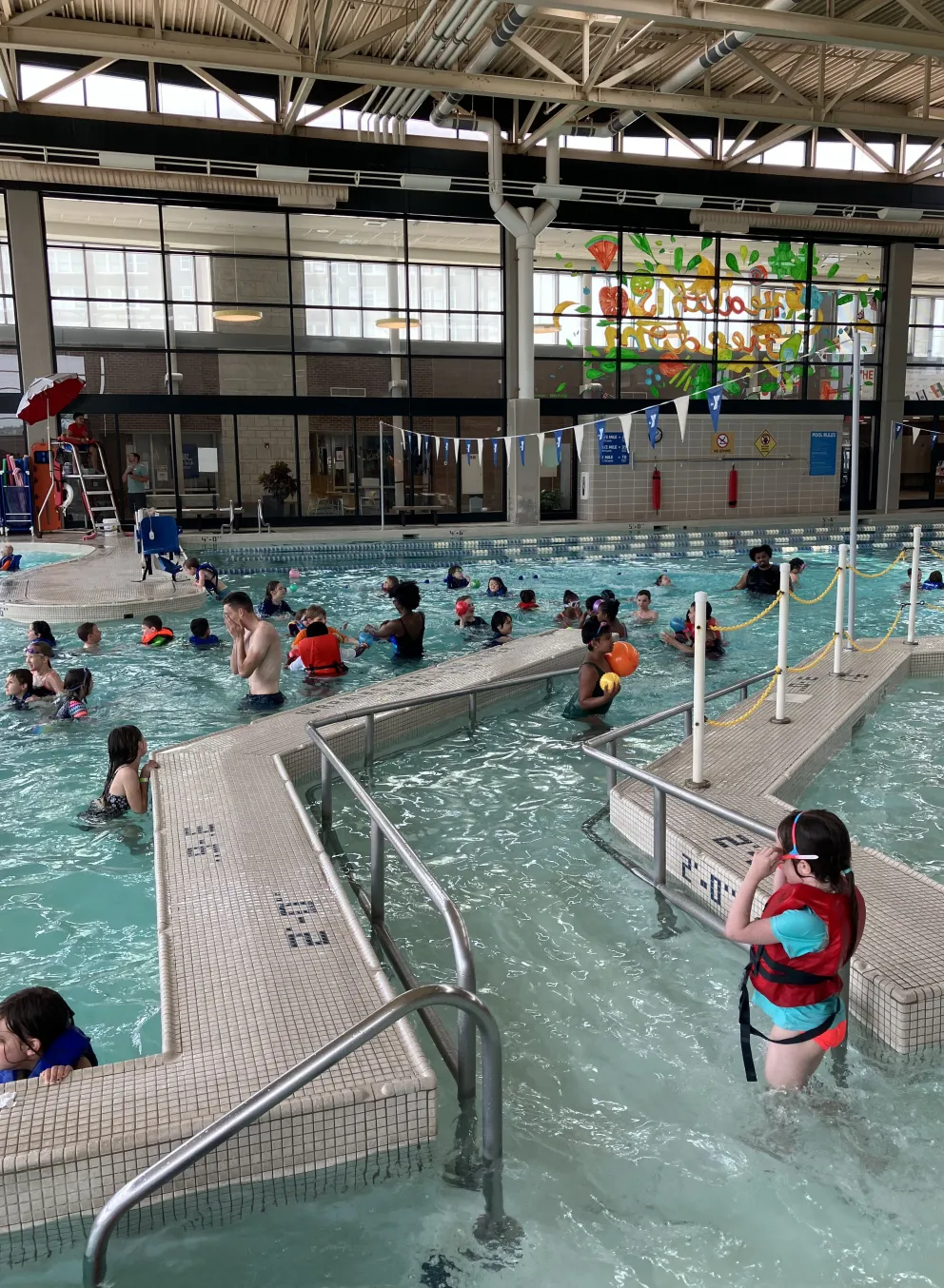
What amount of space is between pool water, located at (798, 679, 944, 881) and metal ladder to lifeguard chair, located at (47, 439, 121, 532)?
14095mm

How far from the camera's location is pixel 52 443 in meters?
17.4

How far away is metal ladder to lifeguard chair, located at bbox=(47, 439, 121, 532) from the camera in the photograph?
17875 mm

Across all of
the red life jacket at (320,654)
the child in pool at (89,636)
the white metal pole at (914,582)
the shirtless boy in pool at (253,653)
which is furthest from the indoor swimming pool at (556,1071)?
the child in pool at (89,636)

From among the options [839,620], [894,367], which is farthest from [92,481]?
[894,367]

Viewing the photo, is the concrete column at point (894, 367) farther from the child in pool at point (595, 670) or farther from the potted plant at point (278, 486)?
the child in pool at point (595, 670)

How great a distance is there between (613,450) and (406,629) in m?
13.6

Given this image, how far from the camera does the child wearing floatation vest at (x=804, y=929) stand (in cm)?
282

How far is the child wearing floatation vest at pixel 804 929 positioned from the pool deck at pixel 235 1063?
106cm

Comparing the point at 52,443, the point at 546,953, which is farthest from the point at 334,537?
the point at 546,953

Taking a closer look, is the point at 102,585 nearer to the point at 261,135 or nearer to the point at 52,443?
the point at 52,443

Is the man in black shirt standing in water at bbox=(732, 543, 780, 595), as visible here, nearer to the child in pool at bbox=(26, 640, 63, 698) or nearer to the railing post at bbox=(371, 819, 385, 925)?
the child in pool at bbox=(26, 640, 63, 698)

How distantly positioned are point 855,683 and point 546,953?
15.2 feet

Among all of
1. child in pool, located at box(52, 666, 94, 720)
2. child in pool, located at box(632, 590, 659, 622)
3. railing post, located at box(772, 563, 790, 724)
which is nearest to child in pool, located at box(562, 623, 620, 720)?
railing post, located at box(772, 563, 790, 724)

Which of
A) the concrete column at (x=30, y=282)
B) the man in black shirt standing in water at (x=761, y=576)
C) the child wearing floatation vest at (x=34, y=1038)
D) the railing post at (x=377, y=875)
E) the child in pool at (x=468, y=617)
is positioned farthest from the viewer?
the concrete column at (x=30, y=282)
